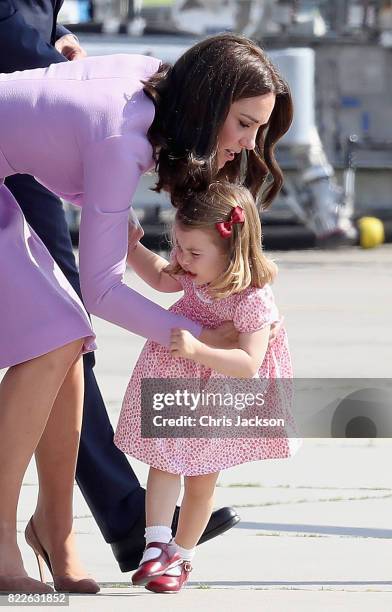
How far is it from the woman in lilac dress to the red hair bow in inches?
4.2

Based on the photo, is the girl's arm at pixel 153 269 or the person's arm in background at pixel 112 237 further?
the girl's arm at pixel 153 269

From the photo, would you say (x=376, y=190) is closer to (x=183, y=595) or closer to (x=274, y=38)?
(x=274, y=38)

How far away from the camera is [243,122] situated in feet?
11.7

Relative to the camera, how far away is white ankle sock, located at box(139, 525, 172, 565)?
3840mm

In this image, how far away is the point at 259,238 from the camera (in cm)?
388

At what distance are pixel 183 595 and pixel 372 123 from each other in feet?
43.3

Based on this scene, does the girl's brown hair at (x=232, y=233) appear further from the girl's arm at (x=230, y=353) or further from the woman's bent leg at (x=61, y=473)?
the woman's bent leg at (x=61, y=473)

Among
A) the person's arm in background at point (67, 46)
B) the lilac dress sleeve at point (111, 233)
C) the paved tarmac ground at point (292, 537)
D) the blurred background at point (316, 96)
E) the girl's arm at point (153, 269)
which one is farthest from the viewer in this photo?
the blurred background at point (316, 96)

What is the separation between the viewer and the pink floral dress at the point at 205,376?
150 inches

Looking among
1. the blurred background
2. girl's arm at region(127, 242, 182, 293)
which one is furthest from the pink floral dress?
the blurred background

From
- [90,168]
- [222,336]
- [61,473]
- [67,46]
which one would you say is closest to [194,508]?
[61,473]

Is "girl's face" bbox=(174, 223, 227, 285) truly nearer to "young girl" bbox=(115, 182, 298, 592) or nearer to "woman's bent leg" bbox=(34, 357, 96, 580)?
"young girl" bbox=(115, 182, 298, 592)

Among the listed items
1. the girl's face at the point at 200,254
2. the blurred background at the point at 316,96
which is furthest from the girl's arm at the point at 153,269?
the blurred background at the point at 316,96

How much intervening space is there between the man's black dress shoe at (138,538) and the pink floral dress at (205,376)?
0.26 metres
